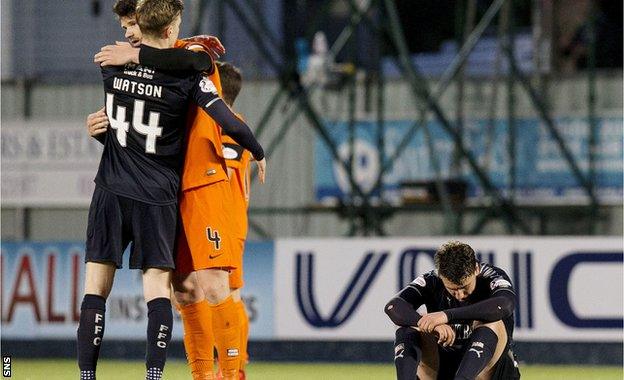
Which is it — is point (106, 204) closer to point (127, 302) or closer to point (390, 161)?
point (127, 302)

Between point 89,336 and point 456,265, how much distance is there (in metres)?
1.66

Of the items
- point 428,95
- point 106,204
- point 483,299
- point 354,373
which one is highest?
point 428,95

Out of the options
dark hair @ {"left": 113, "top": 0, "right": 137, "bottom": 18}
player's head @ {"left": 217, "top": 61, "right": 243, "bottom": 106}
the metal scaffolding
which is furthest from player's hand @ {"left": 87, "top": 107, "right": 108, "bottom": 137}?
the metal scaffolding

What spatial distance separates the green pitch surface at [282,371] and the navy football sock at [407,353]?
135 inches

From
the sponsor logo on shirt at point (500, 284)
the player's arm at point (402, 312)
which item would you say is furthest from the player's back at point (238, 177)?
the sponsor logo on shirt at point (500, 284)

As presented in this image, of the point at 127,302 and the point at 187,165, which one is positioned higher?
the point at 187,165

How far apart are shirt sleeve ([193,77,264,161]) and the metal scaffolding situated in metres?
6.88

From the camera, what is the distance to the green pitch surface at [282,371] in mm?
10266

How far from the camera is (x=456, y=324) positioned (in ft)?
21.9

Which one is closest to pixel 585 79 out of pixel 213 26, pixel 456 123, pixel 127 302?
pixel 456 123

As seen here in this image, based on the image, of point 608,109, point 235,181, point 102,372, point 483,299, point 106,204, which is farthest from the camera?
point 608,109

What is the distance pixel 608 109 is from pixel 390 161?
210 centimetres

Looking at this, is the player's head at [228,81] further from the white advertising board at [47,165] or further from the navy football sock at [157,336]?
the white advertising board at [47,165]

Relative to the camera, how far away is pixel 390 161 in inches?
530
